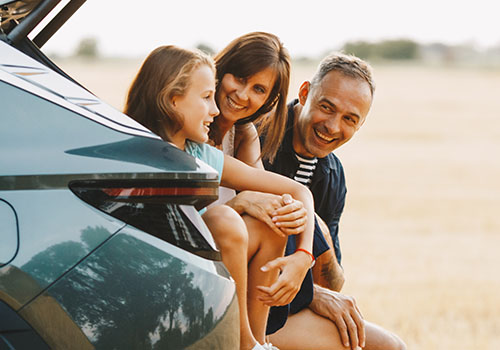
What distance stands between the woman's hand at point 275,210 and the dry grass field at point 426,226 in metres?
0.64

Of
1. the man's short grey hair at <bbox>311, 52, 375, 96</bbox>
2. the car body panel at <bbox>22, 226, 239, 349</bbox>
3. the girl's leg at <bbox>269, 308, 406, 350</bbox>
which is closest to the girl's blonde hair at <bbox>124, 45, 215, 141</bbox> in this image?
the car body panel at <bbox>22, 226, 239, 349</bbox>

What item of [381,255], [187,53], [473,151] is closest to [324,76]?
[187,53]

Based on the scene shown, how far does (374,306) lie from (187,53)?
468 cm

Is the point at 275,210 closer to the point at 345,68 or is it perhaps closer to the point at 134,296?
the point at 134,296

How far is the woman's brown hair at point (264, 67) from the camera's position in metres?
3.21

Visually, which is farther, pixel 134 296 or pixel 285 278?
pixel 285 278

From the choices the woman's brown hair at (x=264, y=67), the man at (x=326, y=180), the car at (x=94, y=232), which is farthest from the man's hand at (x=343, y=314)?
Answer: the car at (x=94, y=232)

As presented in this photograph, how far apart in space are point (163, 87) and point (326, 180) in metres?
1.22

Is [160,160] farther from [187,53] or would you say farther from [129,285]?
[187,53]

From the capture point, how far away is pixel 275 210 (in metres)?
2.57

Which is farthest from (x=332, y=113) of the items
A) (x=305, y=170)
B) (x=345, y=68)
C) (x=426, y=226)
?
(x=426, y=226)

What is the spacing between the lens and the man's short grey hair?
12.4ft

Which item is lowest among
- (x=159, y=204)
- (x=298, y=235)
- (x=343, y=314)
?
(x=343, y=314)

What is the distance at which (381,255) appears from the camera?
9781 mm
